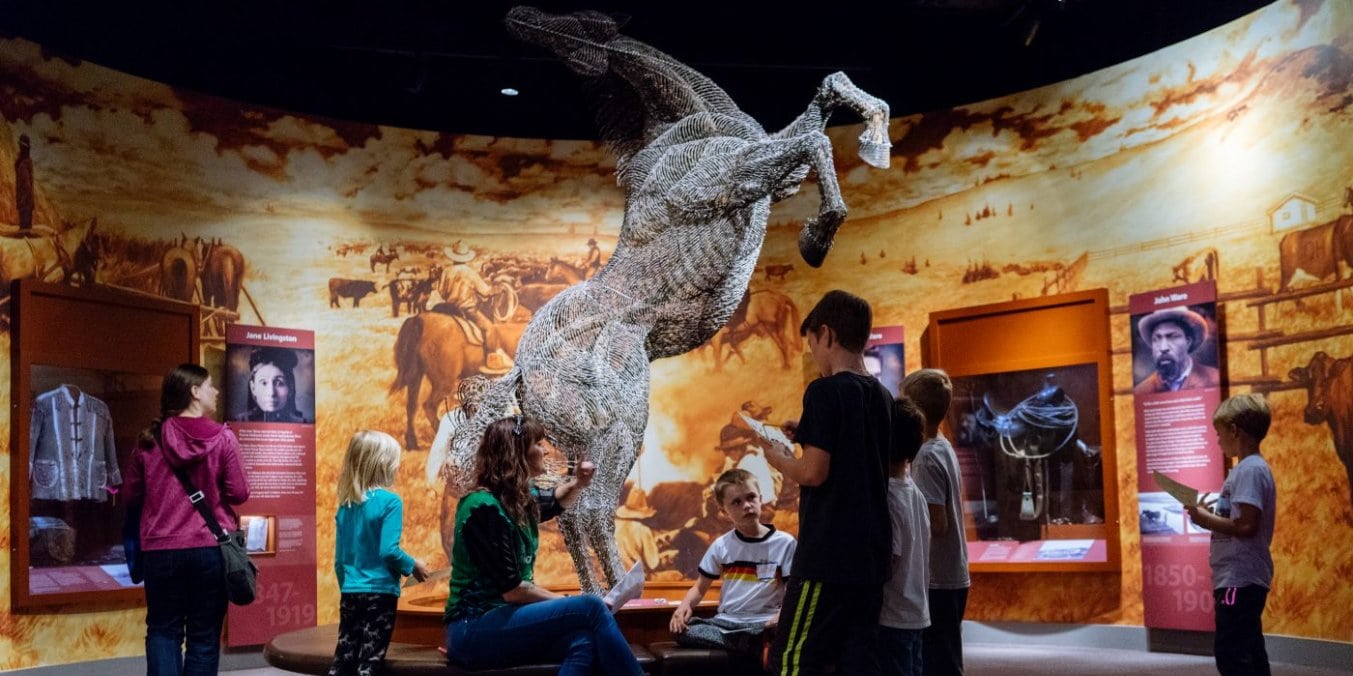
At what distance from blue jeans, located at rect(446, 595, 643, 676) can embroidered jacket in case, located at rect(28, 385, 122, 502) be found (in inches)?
Result: 182

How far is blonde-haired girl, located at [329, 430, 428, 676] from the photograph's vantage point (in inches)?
171

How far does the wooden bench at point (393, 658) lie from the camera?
390cm

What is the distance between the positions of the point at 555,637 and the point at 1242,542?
2.51m

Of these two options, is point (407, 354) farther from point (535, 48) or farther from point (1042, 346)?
point (1042, 346)

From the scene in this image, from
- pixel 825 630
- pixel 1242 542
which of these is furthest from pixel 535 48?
pixel 825 630

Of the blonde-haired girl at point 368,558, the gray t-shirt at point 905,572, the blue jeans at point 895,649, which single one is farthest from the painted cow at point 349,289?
the blue jeans at point 895,649

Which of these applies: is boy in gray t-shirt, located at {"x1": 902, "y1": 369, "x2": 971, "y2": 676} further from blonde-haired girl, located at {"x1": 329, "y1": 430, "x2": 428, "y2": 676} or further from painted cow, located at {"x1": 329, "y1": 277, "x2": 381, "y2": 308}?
painted cow, located at {"x1": 329, "y1": 277, "x2": 381, "y2": 308}

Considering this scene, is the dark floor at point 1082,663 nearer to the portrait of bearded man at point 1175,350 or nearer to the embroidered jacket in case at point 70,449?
the embroidered jacket in case at point 70,449

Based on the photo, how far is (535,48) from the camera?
28.5ft

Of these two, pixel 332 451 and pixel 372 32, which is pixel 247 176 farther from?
pixel 332 451

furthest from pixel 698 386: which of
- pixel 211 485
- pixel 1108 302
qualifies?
pixel 211 485

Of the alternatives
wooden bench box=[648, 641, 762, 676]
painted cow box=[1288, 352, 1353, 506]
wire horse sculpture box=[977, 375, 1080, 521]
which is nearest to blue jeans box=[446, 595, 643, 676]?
wooden bench box=[648, 641, 762, 676]

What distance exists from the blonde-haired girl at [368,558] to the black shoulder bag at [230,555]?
0.35m

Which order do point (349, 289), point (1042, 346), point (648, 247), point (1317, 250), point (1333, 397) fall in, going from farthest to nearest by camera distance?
point (349, 289) → point (1042, 346) → point (1317, 250) → point (1333, 397) → point (648, 247)
